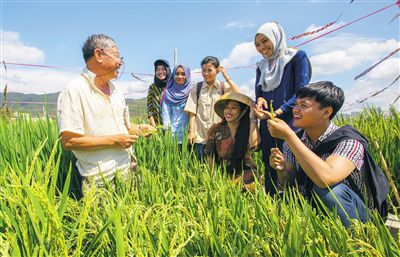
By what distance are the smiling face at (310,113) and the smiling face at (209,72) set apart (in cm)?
145

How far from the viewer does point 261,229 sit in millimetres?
1408

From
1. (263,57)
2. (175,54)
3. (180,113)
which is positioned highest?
(175,54)

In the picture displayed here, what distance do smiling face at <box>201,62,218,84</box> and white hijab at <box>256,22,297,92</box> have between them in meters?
0.67

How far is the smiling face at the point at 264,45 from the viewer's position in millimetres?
2684

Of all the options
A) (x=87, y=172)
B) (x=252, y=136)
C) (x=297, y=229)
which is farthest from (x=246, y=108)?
(x=297, y=229)

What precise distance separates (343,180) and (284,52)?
3.98 feet

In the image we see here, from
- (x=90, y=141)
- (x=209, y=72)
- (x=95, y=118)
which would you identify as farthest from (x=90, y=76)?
(x=209, y=72)

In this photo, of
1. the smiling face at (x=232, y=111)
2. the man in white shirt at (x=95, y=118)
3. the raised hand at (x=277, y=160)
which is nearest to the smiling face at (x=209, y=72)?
the smiling face at (x=232, y=111)

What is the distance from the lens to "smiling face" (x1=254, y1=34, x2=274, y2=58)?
2.68 meters

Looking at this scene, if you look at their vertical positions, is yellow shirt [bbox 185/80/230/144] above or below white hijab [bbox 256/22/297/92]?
below

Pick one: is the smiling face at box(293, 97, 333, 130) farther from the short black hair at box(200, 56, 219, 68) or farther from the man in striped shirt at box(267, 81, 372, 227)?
the short black hair at box(200, 56, 219, 68)

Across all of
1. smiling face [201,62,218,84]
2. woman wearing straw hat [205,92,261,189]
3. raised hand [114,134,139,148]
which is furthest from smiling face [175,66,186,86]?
raised hand [114,134,139,148]

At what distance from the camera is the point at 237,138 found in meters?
2.98

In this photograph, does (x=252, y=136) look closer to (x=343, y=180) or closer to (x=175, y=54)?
(x=343, y=180)
